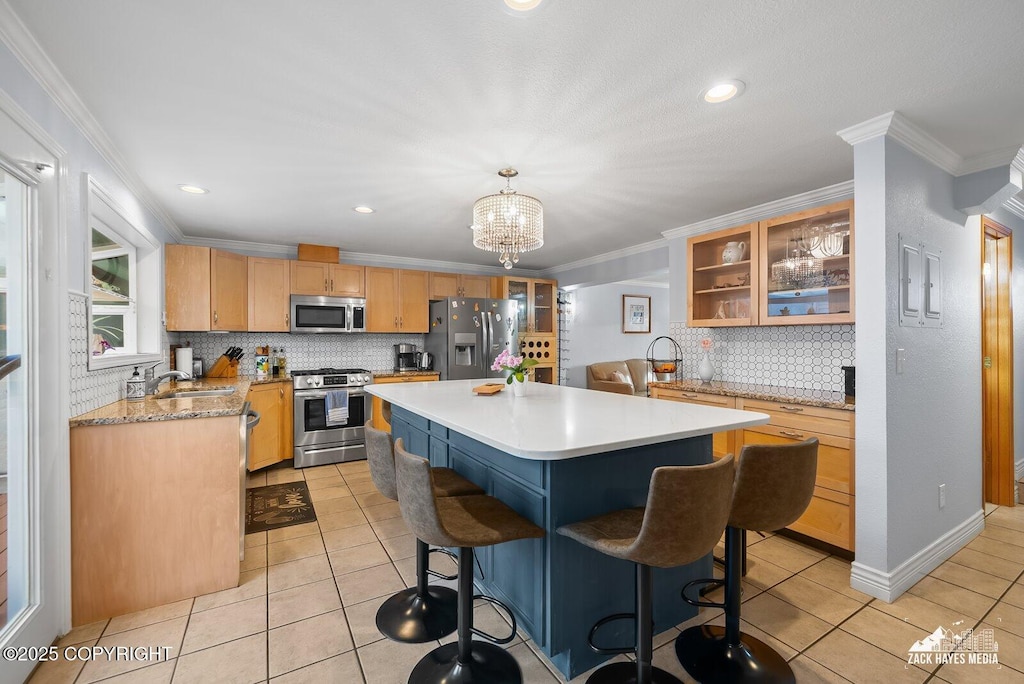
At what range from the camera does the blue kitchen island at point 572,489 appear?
5.03ft

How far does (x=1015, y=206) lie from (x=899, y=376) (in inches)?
93.8

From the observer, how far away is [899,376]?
86.0 inches

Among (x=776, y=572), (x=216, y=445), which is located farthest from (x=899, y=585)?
(x=216, y=445)

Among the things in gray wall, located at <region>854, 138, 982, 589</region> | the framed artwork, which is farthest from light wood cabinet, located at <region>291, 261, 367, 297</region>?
the framed artwork

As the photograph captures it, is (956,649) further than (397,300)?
No

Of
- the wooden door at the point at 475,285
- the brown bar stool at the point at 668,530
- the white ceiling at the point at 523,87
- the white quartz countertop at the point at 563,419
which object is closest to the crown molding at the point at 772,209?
the white ceiling at the point at 523,87

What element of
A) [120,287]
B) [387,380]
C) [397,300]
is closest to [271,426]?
[387,380]

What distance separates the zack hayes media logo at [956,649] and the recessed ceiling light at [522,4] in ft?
8.79

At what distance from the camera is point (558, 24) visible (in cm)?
150

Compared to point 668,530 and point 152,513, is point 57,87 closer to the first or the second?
point 152,513

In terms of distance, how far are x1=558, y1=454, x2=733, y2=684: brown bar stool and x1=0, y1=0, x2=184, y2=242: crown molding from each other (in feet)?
8.14

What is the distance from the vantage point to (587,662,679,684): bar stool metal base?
1525 mm

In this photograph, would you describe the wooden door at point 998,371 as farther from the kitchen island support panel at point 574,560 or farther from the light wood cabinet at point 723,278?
the kitchen island support panel at point 574,560

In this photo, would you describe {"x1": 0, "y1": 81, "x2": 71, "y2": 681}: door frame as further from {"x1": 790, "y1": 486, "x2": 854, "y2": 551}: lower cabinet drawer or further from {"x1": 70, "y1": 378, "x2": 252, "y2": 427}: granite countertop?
{"x1": 790, "y1": 486, "x2": 854, "y2": 551}: lower cabinet drawer
